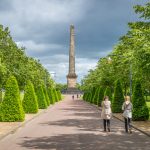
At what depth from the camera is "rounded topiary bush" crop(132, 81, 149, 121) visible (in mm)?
27656

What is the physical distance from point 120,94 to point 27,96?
8.34 meters

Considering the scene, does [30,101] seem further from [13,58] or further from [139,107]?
[13,58]

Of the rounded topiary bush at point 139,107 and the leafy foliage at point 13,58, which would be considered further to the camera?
the leafy foliage at point 13,58

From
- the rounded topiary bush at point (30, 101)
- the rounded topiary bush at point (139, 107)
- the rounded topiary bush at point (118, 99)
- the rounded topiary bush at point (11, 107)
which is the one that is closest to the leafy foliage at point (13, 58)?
the rounded topiary bush at point (30, 101)

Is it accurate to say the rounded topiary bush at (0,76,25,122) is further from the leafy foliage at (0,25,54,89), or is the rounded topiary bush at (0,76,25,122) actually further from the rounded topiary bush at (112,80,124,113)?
the leafy foliage at (0,25,54,89)

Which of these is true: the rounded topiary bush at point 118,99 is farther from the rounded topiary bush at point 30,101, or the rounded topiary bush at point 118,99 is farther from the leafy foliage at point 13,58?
the leafy foliage at point 13,58

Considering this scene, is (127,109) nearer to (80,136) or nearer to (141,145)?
(80,136)

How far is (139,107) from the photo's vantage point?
2808cm

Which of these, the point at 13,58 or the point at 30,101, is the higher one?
the point at 13,58

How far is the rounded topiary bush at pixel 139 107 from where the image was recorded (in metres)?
27.7

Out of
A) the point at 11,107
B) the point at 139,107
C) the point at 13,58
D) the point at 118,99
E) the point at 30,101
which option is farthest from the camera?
the point at 13,58

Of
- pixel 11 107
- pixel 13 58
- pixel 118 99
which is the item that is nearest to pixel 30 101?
pixel 118 99

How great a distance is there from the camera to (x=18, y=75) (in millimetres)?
61156

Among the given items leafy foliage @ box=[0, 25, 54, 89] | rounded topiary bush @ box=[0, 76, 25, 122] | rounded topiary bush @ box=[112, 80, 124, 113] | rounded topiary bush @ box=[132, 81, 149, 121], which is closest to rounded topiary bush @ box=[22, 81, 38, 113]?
rounded topiary bush @ box=[112, 80, 124, 113]
